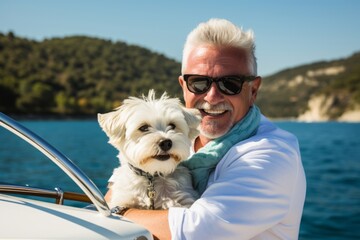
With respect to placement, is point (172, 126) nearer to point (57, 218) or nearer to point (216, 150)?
point (216, 150)

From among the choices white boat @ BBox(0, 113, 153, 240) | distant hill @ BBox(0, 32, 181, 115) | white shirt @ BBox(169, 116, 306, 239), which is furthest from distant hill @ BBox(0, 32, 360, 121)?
white boat @ BBox(0, 113, 153, 240)

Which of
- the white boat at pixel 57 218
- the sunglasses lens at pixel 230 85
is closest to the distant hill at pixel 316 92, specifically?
the sunglasses lens at pixel 230 85

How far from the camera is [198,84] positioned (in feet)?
9.95

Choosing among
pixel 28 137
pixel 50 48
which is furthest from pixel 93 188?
pixel 50 48

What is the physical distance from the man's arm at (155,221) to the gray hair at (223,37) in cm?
123

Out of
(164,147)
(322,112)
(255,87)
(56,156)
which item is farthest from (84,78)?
(56,156)

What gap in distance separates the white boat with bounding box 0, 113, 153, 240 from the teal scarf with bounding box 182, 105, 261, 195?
0.74 meters

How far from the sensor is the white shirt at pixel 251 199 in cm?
214

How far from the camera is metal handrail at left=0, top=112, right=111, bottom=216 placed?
5.78 ft

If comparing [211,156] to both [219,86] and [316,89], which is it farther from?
[316,89]

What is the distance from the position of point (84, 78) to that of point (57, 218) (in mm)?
113806

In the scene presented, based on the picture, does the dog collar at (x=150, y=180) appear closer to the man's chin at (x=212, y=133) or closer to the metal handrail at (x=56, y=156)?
the man's chin at (x=212, y=133)

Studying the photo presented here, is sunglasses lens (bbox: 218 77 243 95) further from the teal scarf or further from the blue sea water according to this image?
the blue sea water

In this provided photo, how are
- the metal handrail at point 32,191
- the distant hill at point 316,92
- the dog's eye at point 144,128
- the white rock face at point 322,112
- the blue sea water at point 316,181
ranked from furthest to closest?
the white rock face at point 322,112, the distant hill at point 316,92, the blue sea water at point 316,181, the dog's eye at point 144,128, the metal handrail at point 32,191
